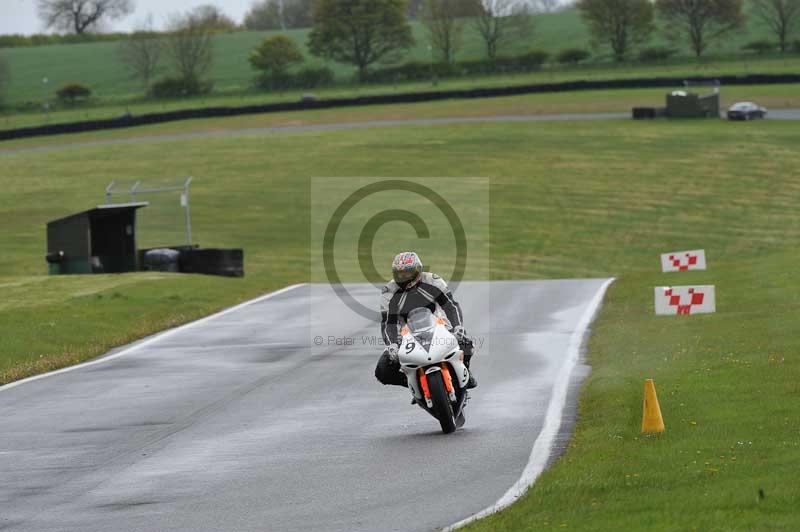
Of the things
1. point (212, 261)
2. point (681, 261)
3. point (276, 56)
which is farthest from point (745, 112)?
point (276, 56)

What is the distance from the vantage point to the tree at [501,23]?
125 metres

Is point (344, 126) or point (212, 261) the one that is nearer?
point (212, 261)

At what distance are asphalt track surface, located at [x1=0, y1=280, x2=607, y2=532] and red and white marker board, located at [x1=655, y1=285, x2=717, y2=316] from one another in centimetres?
152

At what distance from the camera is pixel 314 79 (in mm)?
105312

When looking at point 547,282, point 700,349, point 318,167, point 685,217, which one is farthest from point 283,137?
point 700,349

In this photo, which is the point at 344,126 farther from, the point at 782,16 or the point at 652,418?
the point at 652,418

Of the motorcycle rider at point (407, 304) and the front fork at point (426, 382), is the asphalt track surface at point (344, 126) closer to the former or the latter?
the motorcycle rider at point (407, 304)

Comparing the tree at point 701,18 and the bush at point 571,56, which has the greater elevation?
the tree at point 701,18

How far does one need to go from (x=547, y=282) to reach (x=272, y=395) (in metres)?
18.3

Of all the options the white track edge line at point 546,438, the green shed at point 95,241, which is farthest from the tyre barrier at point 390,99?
the white track edge line at point 546,438

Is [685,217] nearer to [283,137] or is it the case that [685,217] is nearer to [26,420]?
[283,137]

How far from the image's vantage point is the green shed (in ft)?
114

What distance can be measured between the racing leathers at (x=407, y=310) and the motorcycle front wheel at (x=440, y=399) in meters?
0.58

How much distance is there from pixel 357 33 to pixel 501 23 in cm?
1921
